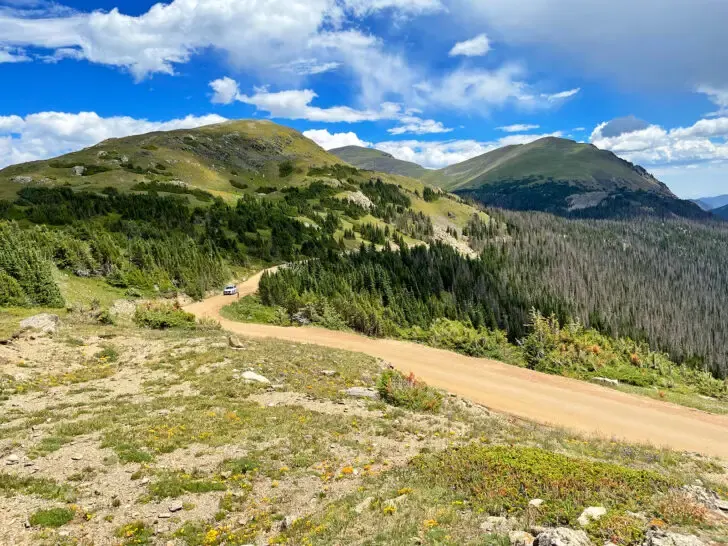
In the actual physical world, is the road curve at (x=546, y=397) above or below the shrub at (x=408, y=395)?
below

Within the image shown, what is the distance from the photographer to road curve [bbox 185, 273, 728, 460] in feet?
96.6

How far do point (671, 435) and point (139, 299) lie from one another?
5090cm

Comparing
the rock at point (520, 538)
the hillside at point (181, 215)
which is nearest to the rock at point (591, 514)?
the rock at point (520, 538)

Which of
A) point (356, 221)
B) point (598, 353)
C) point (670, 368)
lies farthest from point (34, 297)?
point (356, 221)

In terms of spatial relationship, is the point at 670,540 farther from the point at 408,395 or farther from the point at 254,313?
the point at 254,313

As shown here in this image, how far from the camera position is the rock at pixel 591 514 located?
9562 mm

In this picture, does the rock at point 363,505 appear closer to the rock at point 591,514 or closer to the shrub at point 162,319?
the rock at point 591,514

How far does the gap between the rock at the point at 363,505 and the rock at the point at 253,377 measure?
12.9 metres

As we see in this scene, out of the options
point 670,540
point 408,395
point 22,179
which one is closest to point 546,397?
point 408,395

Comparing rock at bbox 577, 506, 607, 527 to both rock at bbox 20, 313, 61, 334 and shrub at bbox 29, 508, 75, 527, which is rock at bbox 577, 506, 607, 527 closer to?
shrub at bbox 29, 508, 75, 527

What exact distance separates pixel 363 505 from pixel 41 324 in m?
28.3

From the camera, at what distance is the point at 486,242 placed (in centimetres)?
13500

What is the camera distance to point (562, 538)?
8.46 meters

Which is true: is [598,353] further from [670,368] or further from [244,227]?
[244,227]
